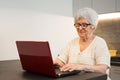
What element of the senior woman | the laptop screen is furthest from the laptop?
the senior woman

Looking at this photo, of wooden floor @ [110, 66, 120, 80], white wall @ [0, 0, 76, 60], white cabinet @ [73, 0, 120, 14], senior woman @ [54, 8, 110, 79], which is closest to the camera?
senior woman @ [54, 8, 110, 79]

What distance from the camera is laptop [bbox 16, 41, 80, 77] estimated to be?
0.98 meters

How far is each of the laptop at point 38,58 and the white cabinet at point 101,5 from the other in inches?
71.2

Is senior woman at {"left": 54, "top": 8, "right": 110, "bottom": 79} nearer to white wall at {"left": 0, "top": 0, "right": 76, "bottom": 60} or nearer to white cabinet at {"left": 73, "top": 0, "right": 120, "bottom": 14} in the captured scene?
white wall at {"left": 0, "top": 0, "right": 76, "bottom": 60}

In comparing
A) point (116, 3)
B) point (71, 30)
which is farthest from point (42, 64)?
point (71, 30)

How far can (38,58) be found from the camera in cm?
105

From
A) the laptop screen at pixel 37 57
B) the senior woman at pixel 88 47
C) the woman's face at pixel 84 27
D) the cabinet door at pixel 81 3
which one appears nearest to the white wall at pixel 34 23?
the cabinet door at pixel 81 3

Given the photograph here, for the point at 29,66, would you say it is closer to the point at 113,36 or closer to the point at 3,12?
the point at 3,12

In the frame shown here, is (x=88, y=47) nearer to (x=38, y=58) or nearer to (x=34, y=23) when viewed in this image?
(x=38, y=58)

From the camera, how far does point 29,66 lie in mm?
1164

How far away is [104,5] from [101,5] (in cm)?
5

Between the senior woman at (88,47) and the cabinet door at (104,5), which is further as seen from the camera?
the cabinet door at (104,5)

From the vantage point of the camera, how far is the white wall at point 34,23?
2.43 metres

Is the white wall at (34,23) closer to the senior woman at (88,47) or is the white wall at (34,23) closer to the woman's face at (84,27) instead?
the senior woman at (88,47)
